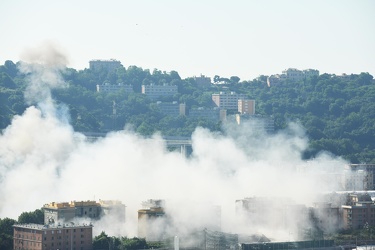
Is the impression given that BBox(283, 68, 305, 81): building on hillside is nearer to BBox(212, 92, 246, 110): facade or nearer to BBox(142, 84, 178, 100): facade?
BBox(212, 92, 246, 110): facade

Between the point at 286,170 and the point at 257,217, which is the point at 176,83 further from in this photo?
the point at 257,217

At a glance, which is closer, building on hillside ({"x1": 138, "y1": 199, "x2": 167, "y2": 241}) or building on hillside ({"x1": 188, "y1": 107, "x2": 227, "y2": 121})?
building on hillside ({"x1": 138, "y1": 199, "x2": 167, "y2": 241})

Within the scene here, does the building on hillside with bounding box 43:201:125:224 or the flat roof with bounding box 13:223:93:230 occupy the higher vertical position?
the building on hillside with bounding box 43:201:125:224

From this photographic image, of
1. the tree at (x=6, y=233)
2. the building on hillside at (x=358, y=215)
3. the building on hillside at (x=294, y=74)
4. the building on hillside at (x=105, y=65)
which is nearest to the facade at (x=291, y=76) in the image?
the building on hillside at (x=294, y=74)

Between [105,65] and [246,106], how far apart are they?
1908 centimetres

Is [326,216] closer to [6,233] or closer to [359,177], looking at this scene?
[6,233]

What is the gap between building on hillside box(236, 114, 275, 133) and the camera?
9550cm

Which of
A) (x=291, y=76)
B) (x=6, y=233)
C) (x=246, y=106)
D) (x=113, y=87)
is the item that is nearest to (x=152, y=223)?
(x=6, y=233)

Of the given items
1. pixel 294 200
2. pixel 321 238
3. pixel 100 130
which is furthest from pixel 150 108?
pixel 321 238

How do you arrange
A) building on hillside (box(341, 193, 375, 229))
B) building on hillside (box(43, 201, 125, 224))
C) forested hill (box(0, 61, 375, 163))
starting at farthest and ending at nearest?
forested hill (box(0, 61, 375, 163))
building on hillside (box(341, 193, 375, 229))
building on hillside (box(43, 201, 125, 224))

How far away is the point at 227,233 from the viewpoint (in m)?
50.2

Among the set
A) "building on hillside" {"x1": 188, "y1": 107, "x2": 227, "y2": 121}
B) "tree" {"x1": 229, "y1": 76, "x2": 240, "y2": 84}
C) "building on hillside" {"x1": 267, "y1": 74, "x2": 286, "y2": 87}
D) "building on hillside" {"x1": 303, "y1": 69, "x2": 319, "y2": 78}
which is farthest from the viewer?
"building on hillside" {"x1": 303, "y1": 69, "x2": 319, "y2": 78}

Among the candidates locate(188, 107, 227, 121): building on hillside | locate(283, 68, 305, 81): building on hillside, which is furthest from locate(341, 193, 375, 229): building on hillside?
locate(283, 68, 305, 81): building on hillside

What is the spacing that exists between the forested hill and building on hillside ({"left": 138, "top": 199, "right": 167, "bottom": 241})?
90.2ft
